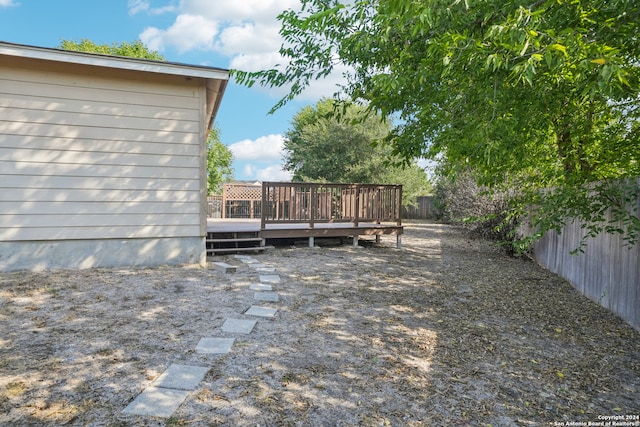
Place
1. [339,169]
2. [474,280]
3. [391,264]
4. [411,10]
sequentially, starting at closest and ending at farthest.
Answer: [411,10]
[474,280]
[391,264]
[339,169]

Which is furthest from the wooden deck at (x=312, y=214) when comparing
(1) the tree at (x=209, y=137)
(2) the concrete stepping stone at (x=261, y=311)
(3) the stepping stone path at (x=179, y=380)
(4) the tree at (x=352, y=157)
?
(1) the tree at (x=209, y=137)

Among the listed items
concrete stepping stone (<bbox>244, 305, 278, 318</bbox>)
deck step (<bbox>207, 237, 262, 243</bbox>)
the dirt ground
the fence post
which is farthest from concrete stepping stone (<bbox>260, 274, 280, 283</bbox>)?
the fence post

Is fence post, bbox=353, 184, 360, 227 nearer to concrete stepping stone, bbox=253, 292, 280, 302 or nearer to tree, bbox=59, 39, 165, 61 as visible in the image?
concrete stepping stone, bbox=253, 292, 280, 302

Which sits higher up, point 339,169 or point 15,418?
point 339,169

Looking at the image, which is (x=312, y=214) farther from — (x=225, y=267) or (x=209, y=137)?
(x=209, y=137)

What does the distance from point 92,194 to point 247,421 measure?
4.61m

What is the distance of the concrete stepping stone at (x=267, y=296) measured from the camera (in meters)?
4.06

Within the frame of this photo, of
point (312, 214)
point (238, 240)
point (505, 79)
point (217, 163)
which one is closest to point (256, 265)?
point (238, 240)

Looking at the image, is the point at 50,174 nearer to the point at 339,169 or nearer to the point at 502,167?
the point at 502,167

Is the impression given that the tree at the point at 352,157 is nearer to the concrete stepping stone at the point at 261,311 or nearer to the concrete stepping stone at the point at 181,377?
the concrete stepping stone at the point at 261,311

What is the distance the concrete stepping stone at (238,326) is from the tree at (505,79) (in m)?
2.25

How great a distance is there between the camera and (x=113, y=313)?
3.42 m

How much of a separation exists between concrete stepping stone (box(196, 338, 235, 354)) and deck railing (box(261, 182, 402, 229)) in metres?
4.74

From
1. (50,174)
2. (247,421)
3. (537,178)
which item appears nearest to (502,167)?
(537,178)
